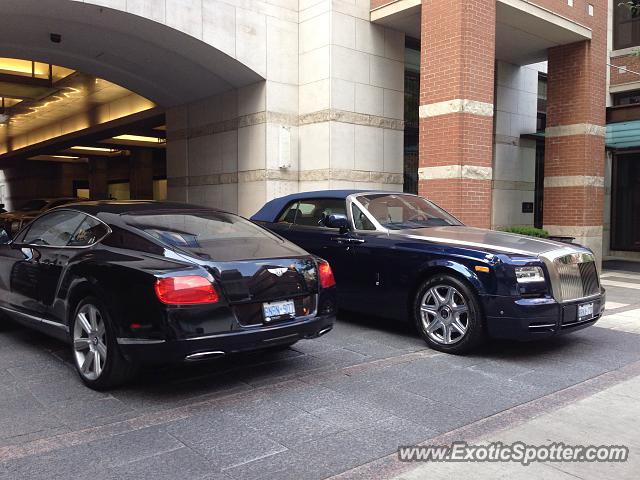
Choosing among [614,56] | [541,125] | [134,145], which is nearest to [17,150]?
[134,145]

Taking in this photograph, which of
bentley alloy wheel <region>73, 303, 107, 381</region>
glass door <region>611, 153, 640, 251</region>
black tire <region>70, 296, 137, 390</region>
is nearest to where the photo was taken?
black tire <region>70, 296, 137, 390</region>

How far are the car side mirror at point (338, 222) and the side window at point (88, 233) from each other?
9.09ft

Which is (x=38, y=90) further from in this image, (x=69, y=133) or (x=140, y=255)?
(x=140, y=255)

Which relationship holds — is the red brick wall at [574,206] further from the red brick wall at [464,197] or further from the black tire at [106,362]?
the black tire at [106,362]

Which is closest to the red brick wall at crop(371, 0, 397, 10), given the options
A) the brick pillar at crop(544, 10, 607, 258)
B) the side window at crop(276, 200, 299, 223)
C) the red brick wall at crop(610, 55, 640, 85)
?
the brick pillar at crop(544, 10, 607, 258)

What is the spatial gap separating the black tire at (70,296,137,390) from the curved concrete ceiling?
7950 mm

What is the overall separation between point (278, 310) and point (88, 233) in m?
1.86

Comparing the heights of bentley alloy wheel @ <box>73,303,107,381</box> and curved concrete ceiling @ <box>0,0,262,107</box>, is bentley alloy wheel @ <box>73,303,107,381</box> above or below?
below

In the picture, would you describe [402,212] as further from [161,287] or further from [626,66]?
[626,66]

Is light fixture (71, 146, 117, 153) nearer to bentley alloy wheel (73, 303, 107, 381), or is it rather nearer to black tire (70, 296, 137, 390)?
bentley alloy wheel (73, 303, 107, 381)

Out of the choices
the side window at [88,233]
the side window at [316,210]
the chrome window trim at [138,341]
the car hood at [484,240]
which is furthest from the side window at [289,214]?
the chrome window trim at [138,341]

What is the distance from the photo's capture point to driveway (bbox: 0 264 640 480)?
3434mm

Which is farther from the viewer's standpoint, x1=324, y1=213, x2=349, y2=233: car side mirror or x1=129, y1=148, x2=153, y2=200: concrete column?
x1=129, y1=148, x2=153, y2=200: concrete column

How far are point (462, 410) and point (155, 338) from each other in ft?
7.60
